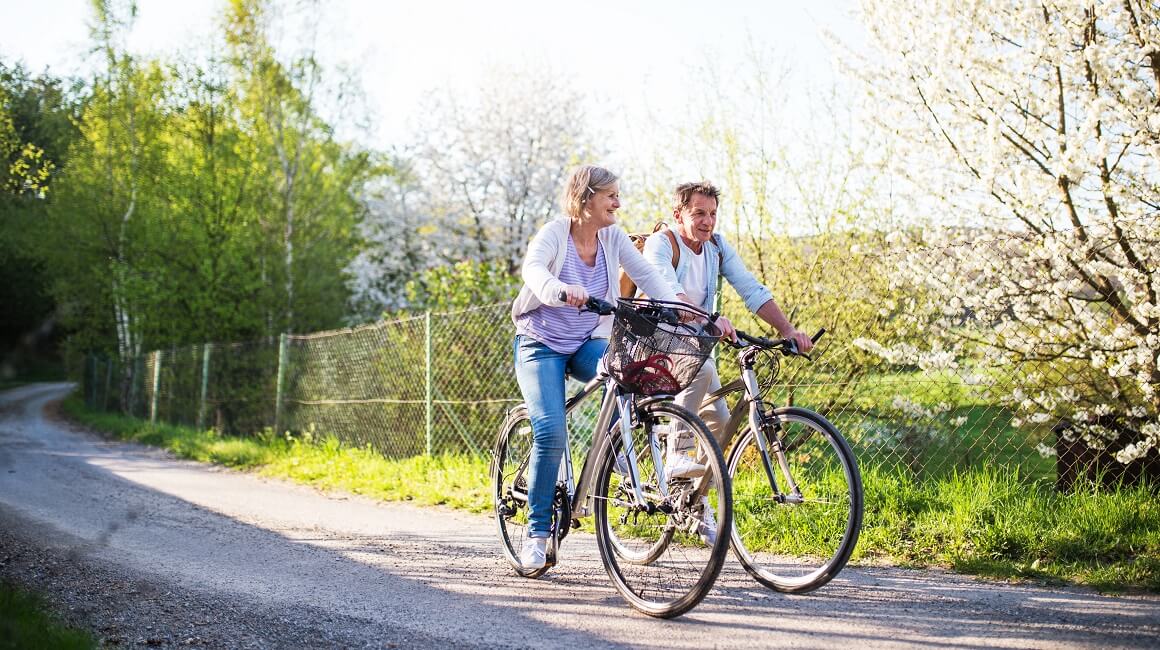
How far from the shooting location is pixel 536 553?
4.29m

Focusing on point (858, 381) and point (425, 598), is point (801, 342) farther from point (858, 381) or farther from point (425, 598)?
point (858, 381)

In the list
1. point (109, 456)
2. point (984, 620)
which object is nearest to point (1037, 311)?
point (984, 620)

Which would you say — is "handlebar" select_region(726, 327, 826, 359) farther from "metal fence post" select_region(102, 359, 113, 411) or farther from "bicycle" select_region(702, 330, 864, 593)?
"metal fence post" select_region(102, 359, 113, 411)

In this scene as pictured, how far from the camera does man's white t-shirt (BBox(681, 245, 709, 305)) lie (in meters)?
4.88

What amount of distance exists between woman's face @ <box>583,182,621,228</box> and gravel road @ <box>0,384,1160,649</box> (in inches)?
63.2

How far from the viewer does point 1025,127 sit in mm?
5898

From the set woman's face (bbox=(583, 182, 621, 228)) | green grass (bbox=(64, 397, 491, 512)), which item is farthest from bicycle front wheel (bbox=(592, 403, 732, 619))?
green grass (bbox=(64, 397, 491, 512))

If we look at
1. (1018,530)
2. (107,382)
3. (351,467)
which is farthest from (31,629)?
(107,382)

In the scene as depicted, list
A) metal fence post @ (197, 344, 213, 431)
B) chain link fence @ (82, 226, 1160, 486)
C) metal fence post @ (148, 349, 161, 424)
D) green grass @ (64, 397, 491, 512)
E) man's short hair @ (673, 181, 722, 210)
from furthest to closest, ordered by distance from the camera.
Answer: metal fence post @ (148, 349, 161, 424) < metal fence post @ (197, 344, 213, 431) < green grass @ (64, 397, 491, 512) < chain link fence @ (82, 226, 1160, 486) < man's short hair @ (673, 181, 722, 210)

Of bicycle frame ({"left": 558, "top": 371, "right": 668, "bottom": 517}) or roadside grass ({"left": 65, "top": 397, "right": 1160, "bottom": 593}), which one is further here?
roadside grass ({"left": 65, "top": 397, "right": 1160, "bottom": 593})

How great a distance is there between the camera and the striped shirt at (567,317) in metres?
4.32

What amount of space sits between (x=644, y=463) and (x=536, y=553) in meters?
0.63

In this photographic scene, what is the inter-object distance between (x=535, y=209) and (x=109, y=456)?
1350 cm

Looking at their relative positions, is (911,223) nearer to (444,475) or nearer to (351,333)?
(444,475)
